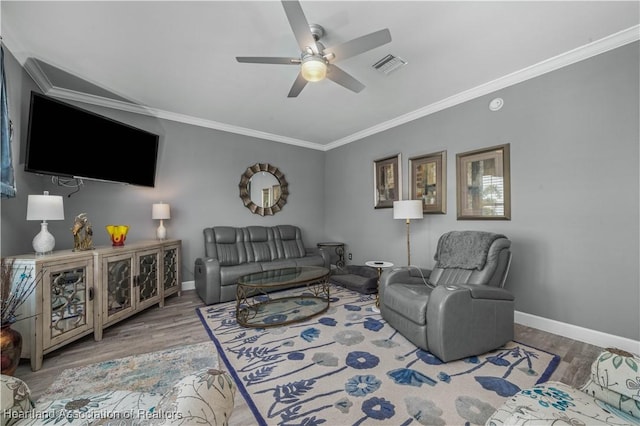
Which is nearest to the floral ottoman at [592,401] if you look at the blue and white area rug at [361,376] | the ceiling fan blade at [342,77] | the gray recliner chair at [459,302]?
the blue and white area rug at [361,376]

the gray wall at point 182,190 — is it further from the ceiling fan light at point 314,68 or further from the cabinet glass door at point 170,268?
the ceiling fan light at point 314,68

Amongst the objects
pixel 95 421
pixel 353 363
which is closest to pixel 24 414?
pixel 95 421

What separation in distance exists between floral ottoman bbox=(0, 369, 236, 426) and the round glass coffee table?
1.70m

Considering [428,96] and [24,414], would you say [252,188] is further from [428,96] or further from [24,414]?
[24,414]

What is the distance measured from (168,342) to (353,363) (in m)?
1.73

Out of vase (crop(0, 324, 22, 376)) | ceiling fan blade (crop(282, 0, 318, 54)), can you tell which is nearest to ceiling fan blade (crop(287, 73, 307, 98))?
ceiling fan blade (crop(282, 0, 318, 54))

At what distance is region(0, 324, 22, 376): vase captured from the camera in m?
1.72

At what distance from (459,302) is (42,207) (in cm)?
352

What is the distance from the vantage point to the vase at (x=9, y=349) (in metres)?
1.72

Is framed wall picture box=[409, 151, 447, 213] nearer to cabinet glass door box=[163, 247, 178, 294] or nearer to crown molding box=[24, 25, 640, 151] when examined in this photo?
crown molding box=[24, 25, 640, 151]

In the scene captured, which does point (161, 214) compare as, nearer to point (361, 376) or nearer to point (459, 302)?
point (361, 376)

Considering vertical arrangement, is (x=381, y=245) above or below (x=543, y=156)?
below

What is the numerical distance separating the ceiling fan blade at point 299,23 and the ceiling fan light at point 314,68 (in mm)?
65

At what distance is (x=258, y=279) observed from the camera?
10.0 feet
